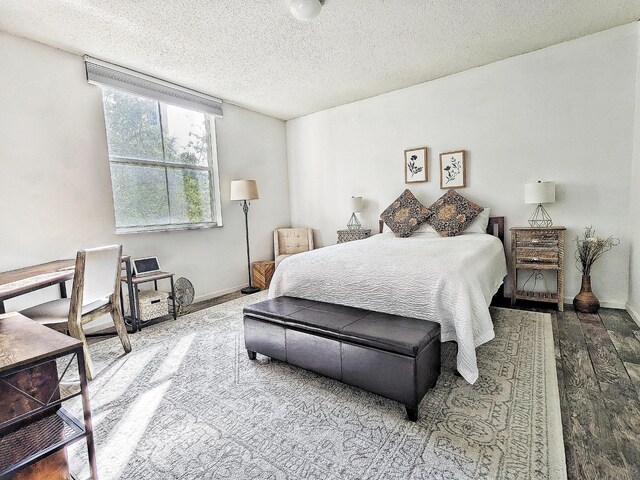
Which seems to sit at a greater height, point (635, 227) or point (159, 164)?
point (159, 164)

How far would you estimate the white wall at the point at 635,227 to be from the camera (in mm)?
2838

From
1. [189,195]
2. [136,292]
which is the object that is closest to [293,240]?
[189,195]

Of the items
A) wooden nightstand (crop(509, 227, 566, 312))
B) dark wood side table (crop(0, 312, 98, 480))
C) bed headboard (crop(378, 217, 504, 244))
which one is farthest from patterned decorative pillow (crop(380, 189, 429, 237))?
dark wood side table (crop(0, 312, 98, 480))

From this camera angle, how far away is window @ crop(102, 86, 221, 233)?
3.48 m

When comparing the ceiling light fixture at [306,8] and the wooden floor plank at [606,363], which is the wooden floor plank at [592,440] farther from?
the ceiling light fixture at [306,8]

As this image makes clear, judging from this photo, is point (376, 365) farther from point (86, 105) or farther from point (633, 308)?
point (86, 105)

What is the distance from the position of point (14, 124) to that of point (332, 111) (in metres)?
3.79

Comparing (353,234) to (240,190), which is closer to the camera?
(240,190)

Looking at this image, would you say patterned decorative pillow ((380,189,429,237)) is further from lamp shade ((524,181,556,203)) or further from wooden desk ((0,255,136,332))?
wooden desk ((0,255,136,332))

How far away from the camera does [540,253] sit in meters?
3.24

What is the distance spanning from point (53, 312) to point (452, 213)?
392cm

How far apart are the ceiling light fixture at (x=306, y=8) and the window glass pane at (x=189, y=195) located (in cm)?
245

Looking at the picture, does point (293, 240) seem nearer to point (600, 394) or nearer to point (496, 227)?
point (496, 227)

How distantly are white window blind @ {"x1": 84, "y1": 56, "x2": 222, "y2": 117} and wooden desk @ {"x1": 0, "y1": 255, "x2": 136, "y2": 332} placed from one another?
187cm
